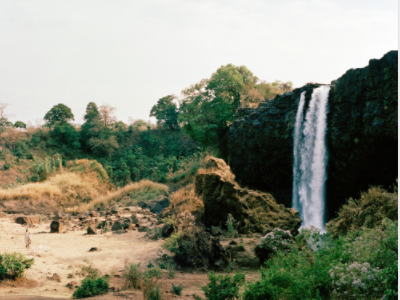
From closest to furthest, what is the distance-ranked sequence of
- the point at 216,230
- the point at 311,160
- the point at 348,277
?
the point at 348,277, the point at 216,230, the point at 311,160

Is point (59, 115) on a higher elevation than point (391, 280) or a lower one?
higher

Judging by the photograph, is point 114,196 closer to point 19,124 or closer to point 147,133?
point 147,133

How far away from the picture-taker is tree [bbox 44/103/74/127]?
108ft

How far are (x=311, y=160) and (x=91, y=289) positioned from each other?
38.2 ft

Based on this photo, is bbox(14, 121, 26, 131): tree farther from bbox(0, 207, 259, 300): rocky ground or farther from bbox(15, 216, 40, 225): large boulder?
bbox(15, 216, 40, 225): large boulder

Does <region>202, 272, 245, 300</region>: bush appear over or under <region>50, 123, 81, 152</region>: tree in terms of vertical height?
under

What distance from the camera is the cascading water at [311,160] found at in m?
13.9

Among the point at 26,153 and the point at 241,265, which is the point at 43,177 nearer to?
the point at 26,153

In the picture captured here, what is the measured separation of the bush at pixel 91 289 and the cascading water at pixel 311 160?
33.6 ft

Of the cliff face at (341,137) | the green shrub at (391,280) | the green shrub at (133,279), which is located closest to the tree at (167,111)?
the cliff face at (341,137)

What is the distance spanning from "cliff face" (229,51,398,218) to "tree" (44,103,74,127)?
21.6 meters

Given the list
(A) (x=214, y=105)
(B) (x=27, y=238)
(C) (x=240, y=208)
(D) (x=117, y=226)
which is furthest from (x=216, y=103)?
(B) (x=27, y=238)

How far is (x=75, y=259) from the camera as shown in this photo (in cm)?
789

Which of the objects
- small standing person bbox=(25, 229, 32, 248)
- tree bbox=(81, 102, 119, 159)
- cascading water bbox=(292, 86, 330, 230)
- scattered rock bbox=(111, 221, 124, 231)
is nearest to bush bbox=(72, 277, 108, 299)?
small standing person bbox=(25, 229, 32, 248)
